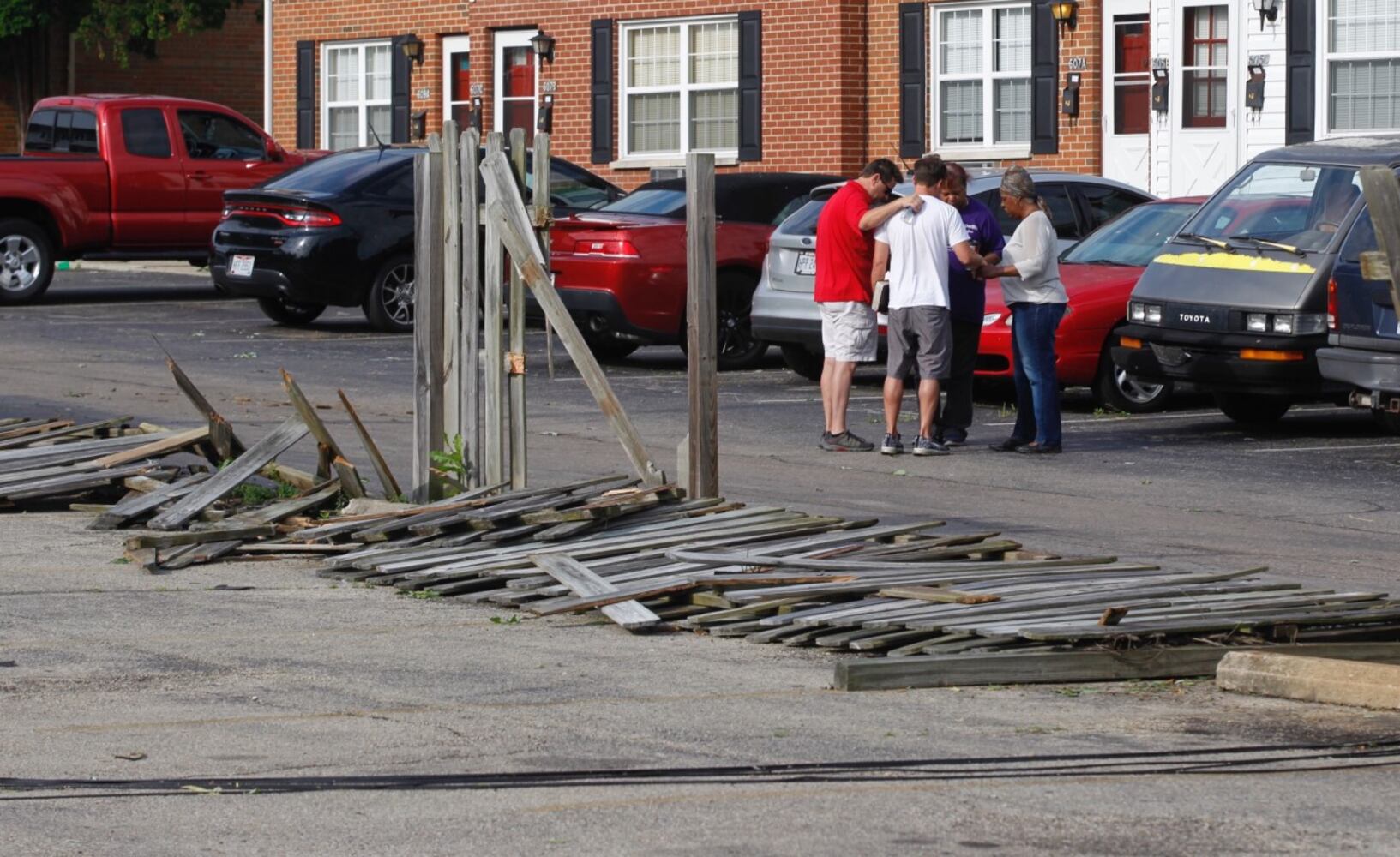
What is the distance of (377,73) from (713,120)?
6.35 meters

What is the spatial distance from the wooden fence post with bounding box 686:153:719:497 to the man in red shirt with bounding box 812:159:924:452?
3.19 m

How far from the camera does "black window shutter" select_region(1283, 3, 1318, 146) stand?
2339 centimetres

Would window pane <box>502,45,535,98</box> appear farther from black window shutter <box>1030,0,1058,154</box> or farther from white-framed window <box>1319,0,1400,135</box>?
white-framed window <box>1319,0,1400,135</box>

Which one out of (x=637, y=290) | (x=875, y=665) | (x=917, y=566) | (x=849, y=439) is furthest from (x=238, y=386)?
(x=875, y=665)

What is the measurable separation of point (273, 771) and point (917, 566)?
3236mm

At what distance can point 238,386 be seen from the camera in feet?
55.3

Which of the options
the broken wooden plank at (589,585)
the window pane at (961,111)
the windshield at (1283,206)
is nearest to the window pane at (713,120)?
the window pane at (961,111)

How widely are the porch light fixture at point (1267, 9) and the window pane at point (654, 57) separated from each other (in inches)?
327

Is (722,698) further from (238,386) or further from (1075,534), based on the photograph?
(238,386)

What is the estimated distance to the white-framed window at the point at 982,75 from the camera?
26109 mm

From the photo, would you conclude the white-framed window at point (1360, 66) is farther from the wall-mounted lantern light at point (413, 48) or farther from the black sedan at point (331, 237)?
the wall-mounted lantern light at point (413, 48)

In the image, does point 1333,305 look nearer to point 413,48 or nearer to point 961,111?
point 961,111

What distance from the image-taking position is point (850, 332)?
13.3m

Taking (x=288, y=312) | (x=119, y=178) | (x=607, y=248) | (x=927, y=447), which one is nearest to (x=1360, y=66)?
(x=607, y=248)
